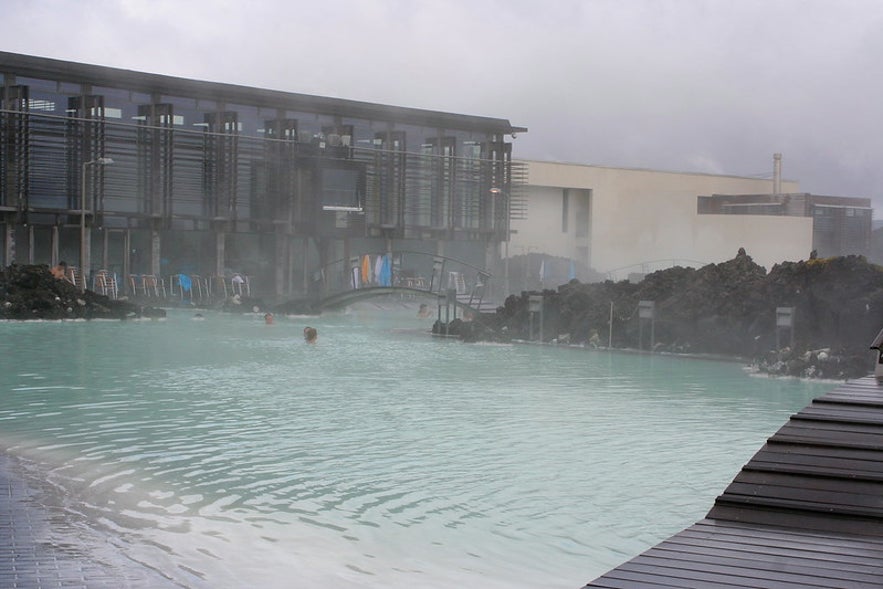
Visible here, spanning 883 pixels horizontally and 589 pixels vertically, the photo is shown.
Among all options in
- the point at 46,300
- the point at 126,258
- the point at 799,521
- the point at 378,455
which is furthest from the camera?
the point at 126,258

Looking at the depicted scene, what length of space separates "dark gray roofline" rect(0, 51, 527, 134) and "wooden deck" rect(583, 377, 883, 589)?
90.0 feet

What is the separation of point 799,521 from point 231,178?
99.4ft

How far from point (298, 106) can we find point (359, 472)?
93.0 feet

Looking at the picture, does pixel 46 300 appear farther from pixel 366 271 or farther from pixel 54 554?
pixel 54 554

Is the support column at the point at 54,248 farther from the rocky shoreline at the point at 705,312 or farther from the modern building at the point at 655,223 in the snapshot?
the modern building at the point at 655,223

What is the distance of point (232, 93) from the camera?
3444cm

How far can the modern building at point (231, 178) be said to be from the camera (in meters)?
30.1

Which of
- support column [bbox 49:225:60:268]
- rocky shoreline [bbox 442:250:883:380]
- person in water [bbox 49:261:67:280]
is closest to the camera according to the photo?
rocky shoreline [bbox 442:250:883:380]

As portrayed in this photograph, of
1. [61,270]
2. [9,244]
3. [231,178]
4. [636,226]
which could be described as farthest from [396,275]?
[636,226]

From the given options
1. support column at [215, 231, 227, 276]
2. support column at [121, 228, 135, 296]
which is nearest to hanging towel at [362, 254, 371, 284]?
support column at [215, 231, 227, 276]

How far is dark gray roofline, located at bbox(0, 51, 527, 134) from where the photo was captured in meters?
30.3

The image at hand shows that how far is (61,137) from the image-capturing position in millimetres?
30359

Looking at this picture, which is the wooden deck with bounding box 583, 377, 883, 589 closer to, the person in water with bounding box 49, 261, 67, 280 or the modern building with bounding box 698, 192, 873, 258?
the person in water with bounding box 49, 261, 67, 280

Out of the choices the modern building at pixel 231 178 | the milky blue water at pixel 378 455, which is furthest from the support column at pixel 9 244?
the milky blue water at pixel 378 455
